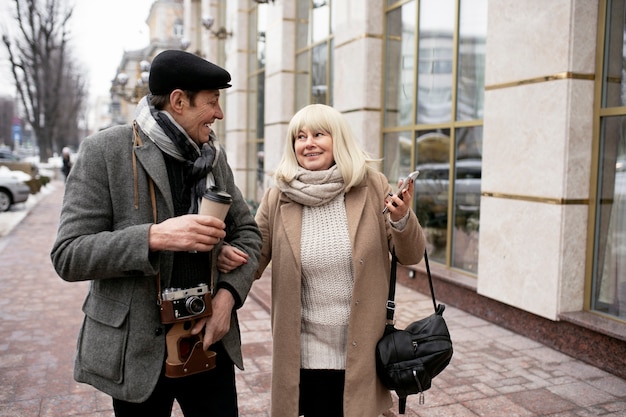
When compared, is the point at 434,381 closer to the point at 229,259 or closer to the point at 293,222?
the point at 293,222

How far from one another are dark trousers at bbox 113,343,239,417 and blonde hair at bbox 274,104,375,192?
84 centimetres

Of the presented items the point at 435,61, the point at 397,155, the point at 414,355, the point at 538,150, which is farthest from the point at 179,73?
the point at 397,155

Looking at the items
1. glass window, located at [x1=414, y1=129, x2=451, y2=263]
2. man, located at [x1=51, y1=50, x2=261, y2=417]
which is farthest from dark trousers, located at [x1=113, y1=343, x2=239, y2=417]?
glass window, located at [x1=414, y1=129, x2=451, y2=263]

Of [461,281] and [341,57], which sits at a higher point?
[341,57]

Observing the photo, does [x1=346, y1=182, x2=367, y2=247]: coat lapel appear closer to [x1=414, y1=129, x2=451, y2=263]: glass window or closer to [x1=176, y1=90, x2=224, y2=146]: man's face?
[x1=176, y1=90, x2=224, y2=146]: man's face

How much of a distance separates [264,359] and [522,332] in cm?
241

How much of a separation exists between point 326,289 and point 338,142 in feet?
2.10

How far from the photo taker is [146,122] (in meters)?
2.00

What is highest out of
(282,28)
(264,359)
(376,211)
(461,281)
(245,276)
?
(282,28)

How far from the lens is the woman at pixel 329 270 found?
95.3 inches

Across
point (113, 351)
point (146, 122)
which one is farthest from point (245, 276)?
point (146, 122)

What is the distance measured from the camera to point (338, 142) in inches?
97.7

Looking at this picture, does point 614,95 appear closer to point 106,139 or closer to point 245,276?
point 245,276

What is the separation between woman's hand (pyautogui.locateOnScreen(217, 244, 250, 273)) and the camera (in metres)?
2.14
